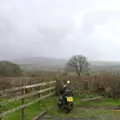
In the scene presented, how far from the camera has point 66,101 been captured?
39.7 ft

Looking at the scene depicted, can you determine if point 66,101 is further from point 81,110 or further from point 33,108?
point 33,108

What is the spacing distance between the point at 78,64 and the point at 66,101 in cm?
1331

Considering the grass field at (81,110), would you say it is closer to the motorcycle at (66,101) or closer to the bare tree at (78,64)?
the motorcycle at (66,101)

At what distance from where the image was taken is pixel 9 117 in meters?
9.74

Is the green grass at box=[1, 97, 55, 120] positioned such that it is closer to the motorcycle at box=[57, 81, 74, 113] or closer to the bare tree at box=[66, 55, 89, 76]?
the motorcycle at box=[57, 81, 74, 113]

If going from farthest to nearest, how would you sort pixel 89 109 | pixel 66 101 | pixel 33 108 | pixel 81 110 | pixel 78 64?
1. pixel 78 64
2. pixel 89 109
3. pixel 81 110
4. pixel 66 101
5. pixel 33 108

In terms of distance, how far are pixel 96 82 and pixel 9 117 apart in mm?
7427

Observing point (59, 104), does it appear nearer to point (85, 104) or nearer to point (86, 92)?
point (85, 104)

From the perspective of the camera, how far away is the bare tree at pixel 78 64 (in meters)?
24.4

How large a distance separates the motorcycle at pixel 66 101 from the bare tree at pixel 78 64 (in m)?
11.6

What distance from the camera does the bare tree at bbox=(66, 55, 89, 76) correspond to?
24441mm

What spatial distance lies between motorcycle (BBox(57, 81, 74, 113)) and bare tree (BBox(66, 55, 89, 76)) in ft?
38.1

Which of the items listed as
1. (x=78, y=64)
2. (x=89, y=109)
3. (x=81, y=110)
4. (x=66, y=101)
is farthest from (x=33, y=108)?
(x=78, y=64)

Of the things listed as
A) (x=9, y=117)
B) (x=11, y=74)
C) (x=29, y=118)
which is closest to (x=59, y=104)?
(x=29, y=118)
